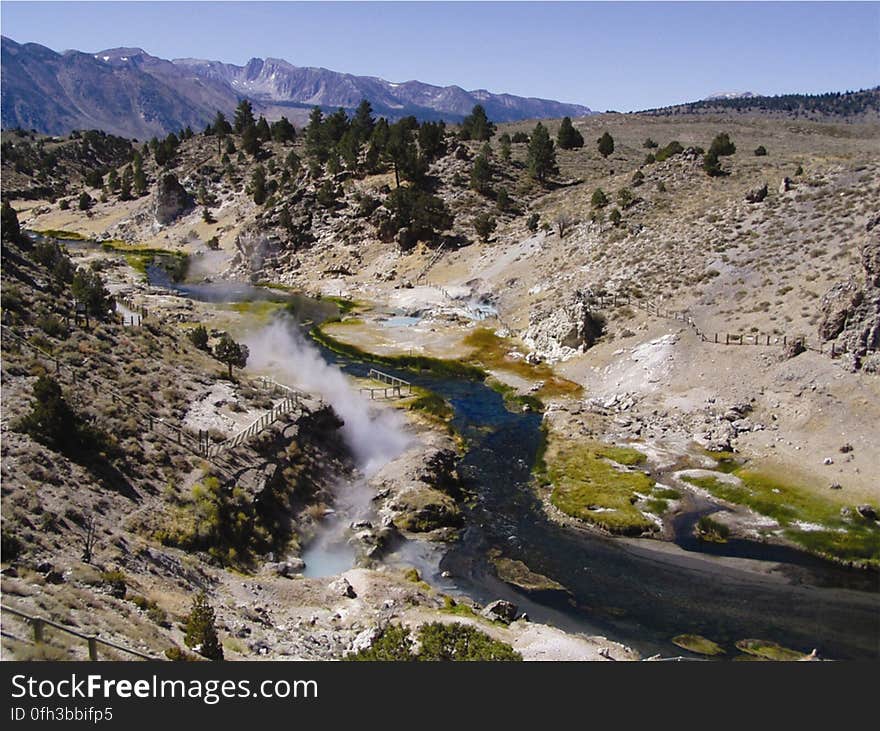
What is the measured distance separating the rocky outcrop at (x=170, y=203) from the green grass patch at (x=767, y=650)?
131237mm

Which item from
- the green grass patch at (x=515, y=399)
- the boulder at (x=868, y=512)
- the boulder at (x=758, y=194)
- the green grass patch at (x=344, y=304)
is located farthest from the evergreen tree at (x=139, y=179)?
the boulder at (x=868, y=512)

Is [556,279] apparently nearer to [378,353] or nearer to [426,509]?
[378,353]

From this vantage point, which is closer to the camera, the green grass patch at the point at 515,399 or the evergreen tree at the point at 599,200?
the green grass patch at the point at 515,399

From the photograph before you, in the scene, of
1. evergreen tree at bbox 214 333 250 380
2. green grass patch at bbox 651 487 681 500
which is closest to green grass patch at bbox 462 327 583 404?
green grass patch at bbox 651 487 681 500

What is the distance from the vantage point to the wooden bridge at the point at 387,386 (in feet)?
175

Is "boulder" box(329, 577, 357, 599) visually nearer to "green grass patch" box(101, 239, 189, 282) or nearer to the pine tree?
"green grass patch" box(101, 239, 189, 282)

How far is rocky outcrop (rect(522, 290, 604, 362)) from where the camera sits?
6031 cm

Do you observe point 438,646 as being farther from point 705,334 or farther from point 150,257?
point 150,257

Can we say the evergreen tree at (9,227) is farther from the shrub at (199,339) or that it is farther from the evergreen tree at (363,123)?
the evergreen tree at (363,123)

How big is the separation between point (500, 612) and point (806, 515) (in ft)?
57.7

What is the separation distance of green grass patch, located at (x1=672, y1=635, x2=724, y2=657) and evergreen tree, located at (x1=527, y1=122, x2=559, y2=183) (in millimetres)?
89453

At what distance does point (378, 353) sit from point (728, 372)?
30615 millimetres

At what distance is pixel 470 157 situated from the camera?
11538 centimetres

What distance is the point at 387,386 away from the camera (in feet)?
182
